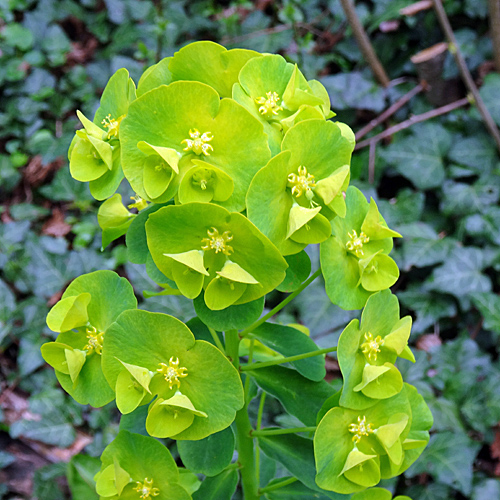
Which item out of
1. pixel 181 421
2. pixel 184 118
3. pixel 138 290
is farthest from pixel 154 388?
pixel 138 290

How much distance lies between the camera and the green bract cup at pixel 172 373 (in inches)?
31.2

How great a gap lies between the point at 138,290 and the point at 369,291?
4.30ft

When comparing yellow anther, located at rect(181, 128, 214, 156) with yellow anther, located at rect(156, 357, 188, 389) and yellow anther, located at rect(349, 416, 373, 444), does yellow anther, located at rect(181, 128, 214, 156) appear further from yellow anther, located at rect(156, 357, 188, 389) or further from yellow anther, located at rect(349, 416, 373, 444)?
yellow anther, located at rect(349, 416, 373, 444)

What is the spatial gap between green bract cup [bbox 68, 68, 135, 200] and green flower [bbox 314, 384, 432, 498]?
1.77 ft

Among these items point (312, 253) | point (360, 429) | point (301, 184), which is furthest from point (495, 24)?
point (360, 429)

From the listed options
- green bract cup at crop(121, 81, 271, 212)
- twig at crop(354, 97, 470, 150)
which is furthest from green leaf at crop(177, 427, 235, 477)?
twig at crop(354, 97, 470, 150)

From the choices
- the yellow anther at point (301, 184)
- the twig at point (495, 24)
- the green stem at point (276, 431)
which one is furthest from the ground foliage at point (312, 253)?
the yellow anther at point (301, 184)

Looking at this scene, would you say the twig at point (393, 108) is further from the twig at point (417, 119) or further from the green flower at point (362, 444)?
the green flower at point (362, 444)

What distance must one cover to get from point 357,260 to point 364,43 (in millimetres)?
1793

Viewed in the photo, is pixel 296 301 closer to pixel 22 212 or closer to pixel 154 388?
pixel 154 388

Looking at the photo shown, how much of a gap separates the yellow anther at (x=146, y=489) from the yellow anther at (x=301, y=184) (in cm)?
59

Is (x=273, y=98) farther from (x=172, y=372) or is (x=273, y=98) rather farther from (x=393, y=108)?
(x=393, y=108)

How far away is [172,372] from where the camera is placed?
0.79 m

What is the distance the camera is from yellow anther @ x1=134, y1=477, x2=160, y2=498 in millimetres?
914
